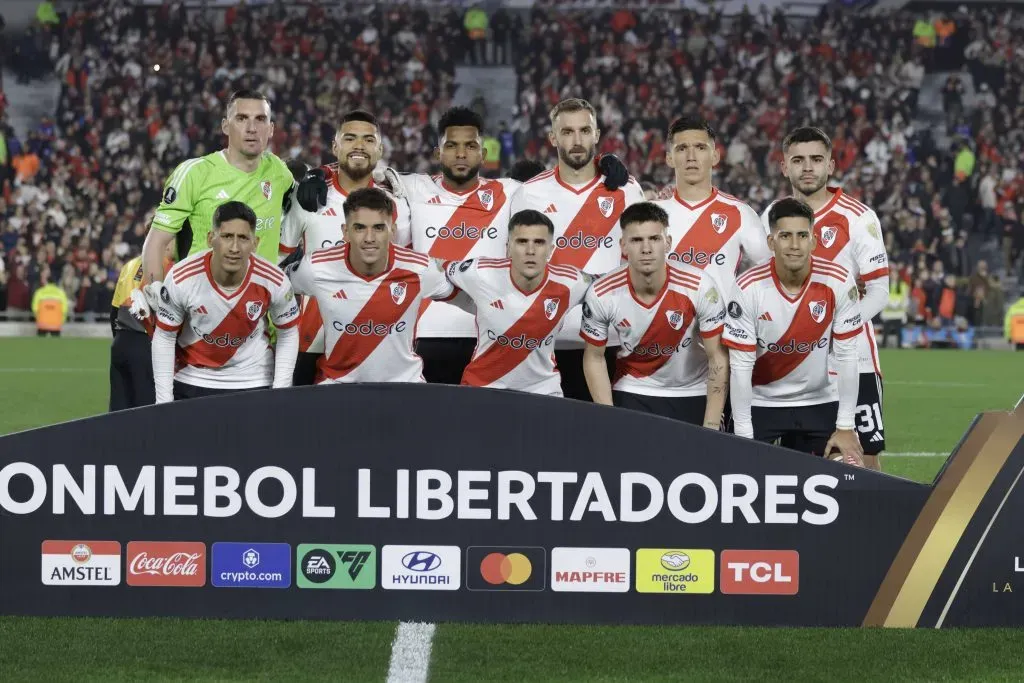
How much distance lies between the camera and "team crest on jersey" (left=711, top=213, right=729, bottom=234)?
19.9 ft

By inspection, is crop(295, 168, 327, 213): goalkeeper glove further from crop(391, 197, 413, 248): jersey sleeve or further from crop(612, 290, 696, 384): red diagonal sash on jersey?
crop(612, 290, 696, 384): red diagonal sash on jersey

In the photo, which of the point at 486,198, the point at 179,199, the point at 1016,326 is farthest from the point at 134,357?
the point at 1016,326

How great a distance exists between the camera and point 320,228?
20.4 ft

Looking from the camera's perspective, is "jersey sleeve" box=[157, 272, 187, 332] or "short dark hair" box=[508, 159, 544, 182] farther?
"short dark hair" box=[508, 159, 544, 182]

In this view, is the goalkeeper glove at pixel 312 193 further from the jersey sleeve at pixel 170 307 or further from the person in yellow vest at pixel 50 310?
the person in yellow vest at pixel 50 310

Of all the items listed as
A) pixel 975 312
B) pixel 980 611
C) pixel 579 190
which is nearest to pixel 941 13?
pixel 975 312

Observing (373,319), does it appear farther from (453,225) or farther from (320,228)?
(453,225)

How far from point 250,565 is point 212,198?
2394mm

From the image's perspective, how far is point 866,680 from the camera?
3.77m

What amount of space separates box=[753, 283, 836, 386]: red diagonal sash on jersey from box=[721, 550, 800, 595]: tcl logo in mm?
1583

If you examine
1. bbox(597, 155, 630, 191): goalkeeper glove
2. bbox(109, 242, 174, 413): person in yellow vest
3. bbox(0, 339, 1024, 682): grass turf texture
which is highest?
bbox(597, 155, 630, 191): goalkeeper glove

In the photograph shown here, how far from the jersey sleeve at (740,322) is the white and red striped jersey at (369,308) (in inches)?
45.8

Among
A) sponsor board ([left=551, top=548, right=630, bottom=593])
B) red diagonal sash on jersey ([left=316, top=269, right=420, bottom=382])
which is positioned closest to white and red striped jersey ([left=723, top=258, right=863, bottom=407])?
red diagonal sash on jersey ([left=316, top=269, right=420, bottom=382])

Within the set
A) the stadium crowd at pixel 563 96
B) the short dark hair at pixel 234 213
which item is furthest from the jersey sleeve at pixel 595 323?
the stadium crowd at pixel 563 96
